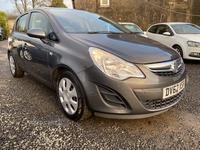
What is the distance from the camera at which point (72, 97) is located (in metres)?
2.10

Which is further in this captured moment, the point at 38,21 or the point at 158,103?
the point at 38,21

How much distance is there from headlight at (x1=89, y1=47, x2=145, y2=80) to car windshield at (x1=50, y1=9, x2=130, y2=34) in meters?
0.84

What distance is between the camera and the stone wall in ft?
47.0

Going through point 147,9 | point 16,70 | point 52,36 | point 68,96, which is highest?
point 147,9

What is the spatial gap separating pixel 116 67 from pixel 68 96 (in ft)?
2.50

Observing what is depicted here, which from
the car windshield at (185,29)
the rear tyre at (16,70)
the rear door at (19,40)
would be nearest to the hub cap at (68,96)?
the rear door at (19,40)

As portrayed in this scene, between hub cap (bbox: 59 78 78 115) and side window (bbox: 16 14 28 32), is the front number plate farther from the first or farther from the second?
side window (bbox: 16 14 28 32)

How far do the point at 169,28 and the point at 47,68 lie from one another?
5.30 m

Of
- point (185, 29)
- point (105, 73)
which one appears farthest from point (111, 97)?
point (185, 29)

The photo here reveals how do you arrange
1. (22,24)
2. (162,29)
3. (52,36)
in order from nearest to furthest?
(52,36) < (22,24) < (162,29)

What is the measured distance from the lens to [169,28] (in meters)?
6.27

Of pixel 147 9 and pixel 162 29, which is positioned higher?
pixel 147 9

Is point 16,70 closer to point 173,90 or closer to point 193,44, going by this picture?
point 173,90

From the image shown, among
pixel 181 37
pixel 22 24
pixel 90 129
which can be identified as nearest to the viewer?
pixel 90 129
